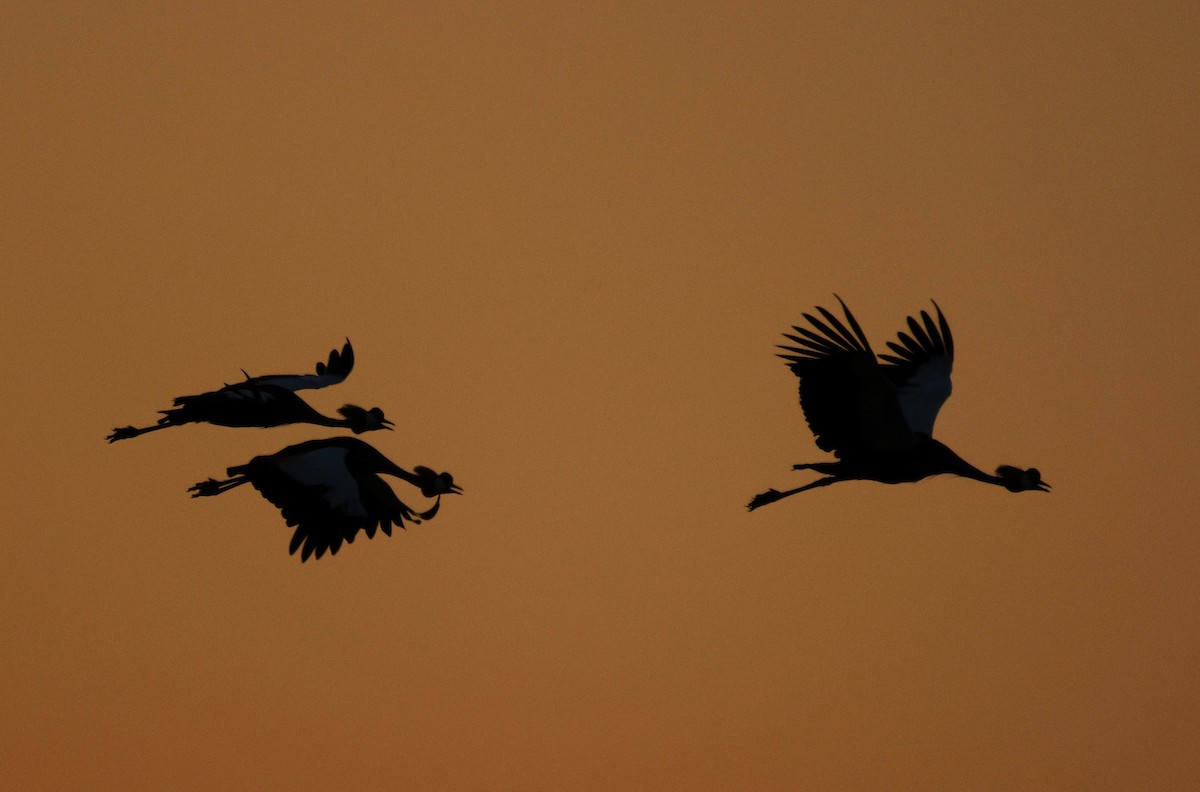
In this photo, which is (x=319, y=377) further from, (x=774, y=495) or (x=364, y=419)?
(x=774, y=495)

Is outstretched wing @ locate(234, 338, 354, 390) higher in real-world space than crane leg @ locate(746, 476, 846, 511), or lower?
higher

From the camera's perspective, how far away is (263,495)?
2709 cm

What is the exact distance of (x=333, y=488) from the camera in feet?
89.9

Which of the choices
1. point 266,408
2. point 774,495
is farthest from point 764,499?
point 266,408

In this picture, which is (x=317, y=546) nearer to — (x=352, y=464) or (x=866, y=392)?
(x=352, y=464)

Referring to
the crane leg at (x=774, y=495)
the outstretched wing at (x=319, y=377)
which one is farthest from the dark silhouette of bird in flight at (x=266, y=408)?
the crane leg at (x=774, y=495)

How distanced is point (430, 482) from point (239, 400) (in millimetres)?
2759

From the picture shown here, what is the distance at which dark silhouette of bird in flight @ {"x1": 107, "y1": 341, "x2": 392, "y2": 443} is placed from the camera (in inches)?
1012

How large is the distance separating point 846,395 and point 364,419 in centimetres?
563

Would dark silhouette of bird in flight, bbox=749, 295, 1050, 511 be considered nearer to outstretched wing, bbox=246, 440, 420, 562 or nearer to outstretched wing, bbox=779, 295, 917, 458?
outstretched wing, bbox=779, 295, 917, 458

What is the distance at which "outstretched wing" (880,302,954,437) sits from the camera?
27297 millimetres

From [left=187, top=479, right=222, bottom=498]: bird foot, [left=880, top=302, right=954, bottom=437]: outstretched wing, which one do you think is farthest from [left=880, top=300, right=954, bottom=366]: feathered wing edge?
[left=187, top=479, right=222, bottom=498]: bird foot

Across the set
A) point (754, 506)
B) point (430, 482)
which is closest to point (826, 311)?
point (754, 506)

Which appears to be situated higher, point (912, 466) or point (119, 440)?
point (119, 440)
